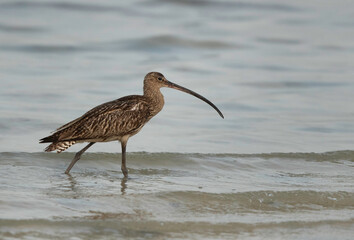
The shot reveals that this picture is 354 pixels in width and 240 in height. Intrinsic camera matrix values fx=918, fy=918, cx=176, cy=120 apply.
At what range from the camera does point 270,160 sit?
12.2 metres

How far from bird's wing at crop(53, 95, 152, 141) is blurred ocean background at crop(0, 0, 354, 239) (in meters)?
0.51

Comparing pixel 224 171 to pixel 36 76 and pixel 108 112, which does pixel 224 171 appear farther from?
pixel 36 76

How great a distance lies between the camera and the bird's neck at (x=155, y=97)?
11.4m

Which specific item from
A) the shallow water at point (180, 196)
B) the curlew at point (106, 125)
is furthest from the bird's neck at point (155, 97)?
the shallow water at point (180, 196)

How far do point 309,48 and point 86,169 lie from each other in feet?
41.3

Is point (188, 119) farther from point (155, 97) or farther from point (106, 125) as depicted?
point (106, 125)

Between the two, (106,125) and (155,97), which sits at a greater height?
(155,97)

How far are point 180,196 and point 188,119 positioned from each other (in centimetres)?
547

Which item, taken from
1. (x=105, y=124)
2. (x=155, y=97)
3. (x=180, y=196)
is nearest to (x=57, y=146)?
(x=105, y=124)

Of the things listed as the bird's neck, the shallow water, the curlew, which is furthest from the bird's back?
the shallow water

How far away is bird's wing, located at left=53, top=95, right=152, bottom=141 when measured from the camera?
1073 centimetres

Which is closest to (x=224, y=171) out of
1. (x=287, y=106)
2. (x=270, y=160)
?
(x=270, y=160)

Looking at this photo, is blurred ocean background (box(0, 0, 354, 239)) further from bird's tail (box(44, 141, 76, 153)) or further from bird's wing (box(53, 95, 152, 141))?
bird's wing (box(53, 95, 152, 141))

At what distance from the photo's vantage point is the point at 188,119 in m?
15.1
